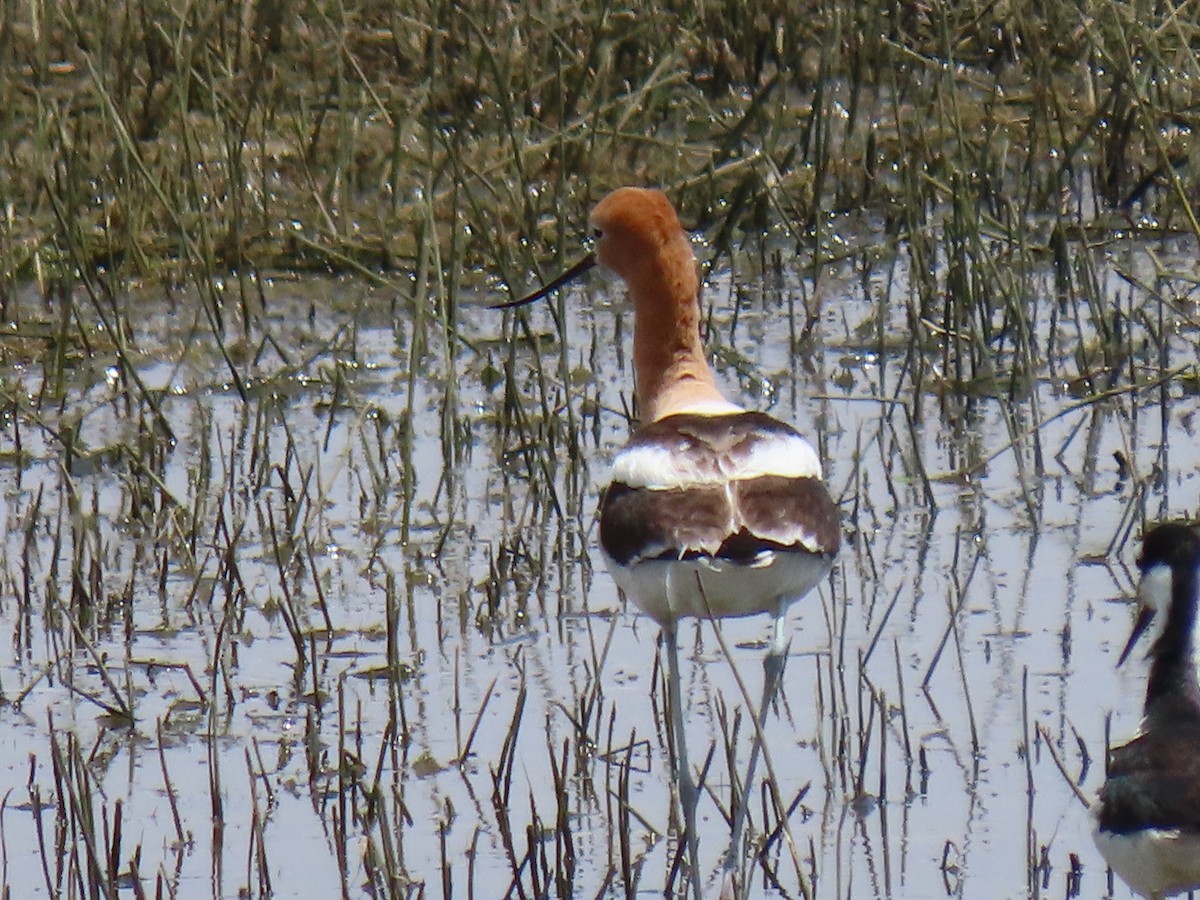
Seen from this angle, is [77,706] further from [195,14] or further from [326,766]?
[195,14]

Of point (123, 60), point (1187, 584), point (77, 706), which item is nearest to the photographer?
point (1187, 584)

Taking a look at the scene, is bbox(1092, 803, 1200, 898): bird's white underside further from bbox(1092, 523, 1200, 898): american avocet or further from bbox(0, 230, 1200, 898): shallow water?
bbox(0, 230, 1200, 898): shallow water

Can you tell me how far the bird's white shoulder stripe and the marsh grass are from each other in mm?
377

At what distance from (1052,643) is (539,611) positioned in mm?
1126

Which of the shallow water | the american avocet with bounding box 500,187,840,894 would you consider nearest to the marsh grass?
the shallow water

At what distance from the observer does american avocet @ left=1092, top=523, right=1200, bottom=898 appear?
350cm

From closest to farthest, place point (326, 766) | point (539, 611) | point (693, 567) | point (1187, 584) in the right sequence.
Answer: point (1187, 584) → point (693, 567) → point (326, 766) → point (539, 611)

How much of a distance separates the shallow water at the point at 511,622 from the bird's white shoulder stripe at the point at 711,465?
1.25ft

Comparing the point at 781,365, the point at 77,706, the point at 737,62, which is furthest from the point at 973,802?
the point at 737,62

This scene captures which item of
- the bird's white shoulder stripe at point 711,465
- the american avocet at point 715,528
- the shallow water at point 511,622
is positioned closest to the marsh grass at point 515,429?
the shallow water at point 511,622

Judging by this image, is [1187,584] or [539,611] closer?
[1187,584]

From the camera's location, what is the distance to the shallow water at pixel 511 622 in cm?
428

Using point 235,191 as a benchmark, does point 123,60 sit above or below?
above

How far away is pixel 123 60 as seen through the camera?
8.68 meters
